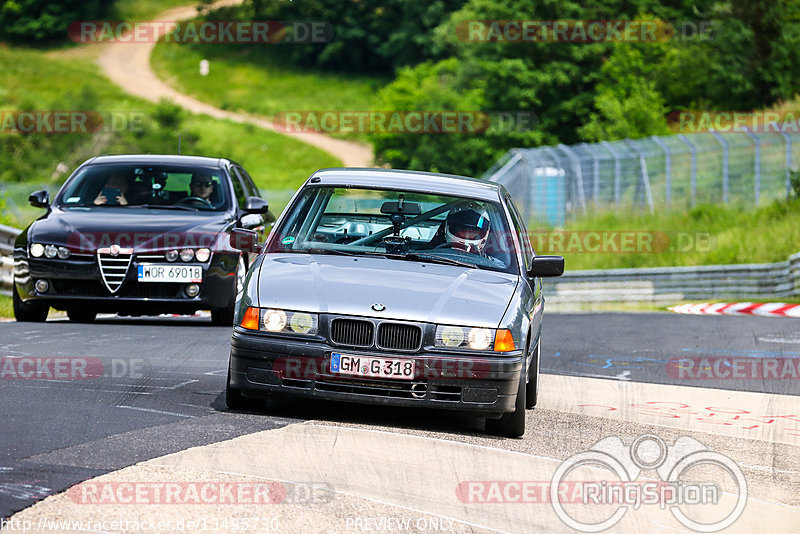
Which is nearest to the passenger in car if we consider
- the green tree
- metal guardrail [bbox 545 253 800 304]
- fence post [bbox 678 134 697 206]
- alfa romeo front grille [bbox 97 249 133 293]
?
alfa romeo front grille [bbox 97 249 133 293]

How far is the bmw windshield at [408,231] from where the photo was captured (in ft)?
26.4

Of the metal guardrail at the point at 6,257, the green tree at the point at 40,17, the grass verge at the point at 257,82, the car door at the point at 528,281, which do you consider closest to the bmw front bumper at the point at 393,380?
the car door at the point at 528,281

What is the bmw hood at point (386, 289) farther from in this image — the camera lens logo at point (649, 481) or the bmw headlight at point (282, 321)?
the camera lens logo at point (649, 481)

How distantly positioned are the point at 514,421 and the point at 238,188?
7047 millimetres

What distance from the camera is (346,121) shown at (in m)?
84.1

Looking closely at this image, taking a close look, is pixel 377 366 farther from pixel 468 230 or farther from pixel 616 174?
pixel 616 174

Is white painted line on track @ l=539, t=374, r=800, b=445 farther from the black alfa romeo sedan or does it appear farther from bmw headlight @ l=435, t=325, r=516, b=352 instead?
the black alfa romeo sedan

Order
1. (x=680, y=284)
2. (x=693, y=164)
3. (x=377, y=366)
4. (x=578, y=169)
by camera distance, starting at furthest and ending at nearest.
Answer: (x=578, y=169)
(x=693, y=164)
(x=680, y=284)
(x=377, y=366)

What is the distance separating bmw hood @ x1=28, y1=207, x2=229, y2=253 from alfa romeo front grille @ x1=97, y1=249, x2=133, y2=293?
0.07 m

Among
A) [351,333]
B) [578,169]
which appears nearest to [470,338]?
[351,333]

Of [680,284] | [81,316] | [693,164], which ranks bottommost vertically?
[680,284]

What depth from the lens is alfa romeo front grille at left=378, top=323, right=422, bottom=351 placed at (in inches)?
275

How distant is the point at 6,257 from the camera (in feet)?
53.9

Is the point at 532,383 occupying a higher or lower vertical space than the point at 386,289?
lower
